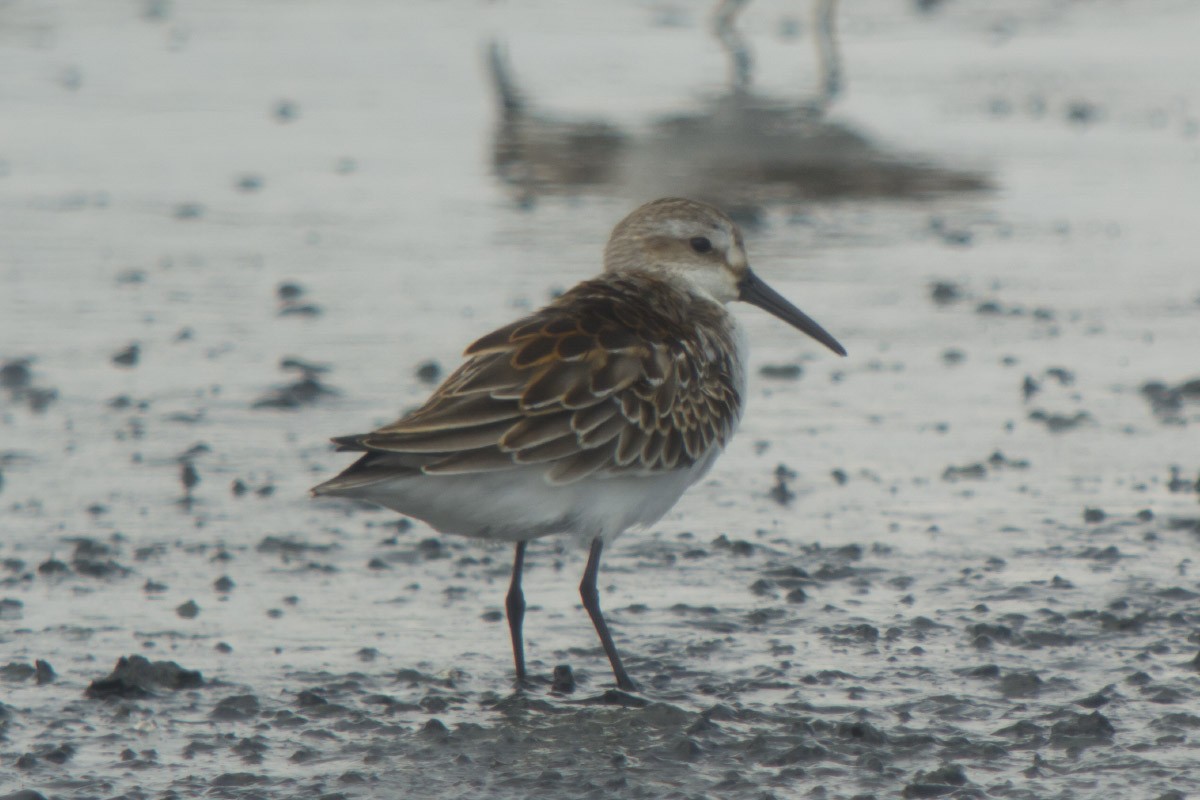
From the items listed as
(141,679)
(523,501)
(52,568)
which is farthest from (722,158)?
(141,679)

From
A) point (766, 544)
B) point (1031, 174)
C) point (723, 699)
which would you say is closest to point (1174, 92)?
point (1031, 174)

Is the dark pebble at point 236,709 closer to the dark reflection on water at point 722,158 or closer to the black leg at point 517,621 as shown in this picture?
the black leg at point 517,621

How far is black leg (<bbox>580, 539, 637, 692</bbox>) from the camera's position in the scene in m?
5.58

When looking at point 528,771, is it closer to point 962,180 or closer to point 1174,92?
point 962,180

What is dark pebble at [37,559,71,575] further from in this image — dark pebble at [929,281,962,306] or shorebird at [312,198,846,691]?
dark pebble at [929,281,962,306]

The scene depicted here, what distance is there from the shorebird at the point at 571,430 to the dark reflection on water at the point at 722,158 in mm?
6223

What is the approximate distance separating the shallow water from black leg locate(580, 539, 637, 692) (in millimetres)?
77

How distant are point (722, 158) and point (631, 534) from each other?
7.16m

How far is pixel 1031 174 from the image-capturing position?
512 inches

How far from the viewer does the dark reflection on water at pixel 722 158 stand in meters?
12.7

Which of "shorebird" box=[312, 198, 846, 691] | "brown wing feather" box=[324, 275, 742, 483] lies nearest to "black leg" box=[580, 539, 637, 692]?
"shorebird" box=[312, 198, 846, 691]

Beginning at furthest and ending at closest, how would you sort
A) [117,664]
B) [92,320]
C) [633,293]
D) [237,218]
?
[237,218] < [92,320] < [633,293] < [117,664]

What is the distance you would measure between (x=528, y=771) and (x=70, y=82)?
1172 cm

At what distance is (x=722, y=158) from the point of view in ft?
45.4
